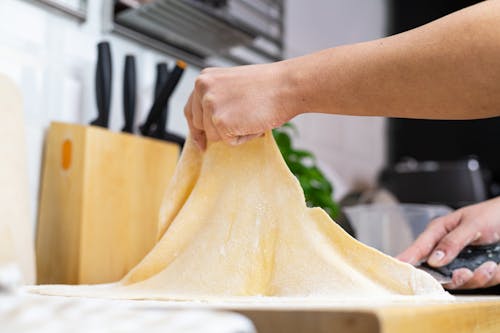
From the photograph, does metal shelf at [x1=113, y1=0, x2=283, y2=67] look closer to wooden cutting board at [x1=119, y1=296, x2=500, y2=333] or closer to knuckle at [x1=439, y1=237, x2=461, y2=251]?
knuckle at [x1=439, y1=237, x2=461, y2=251]

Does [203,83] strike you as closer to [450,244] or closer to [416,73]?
[416,73]

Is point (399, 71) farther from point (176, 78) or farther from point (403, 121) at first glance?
point (403, 121)

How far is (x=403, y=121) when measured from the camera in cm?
248

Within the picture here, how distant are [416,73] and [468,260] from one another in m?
0.42

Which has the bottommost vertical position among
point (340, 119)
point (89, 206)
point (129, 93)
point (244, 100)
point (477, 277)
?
point (477, 277)

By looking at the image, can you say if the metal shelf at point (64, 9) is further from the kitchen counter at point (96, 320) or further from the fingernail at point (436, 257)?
the kitchen counter at point (96, 320)

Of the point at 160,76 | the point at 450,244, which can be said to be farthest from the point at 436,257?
the point at 160,76

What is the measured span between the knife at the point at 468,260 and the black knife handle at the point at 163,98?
54 cm

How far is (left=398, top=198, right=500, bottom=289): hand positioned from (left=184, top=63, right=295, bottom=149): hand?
355mm

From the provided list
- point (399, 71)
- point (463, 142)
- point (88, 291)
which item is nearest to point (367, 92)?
point (399, 71)

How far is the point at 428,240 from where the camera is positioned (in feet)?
3.30

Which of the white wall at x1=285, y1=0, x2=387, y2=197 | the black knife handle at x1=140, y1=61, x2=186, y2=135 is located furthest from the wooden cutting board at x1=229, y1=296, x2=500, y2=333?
the white wall at x1=285, y1=0, x2=387, y2=197

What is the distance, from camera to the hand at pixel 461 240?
953mm

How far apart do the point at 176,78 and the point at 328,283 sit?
1.95 feet
